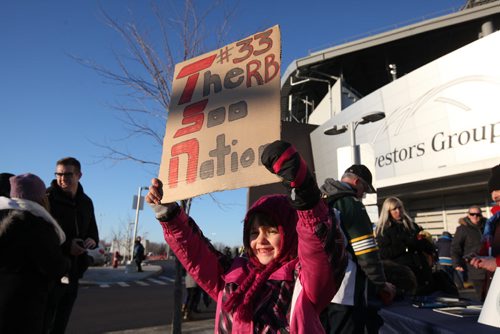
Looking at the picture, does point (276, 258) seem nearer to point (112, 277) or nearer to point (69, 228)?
point (69, 228)

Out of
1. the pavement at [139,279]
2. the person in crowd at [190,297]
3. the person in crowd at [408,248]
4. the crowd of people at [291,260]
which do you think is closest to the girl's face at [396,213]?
the person in crowd at [408,248]

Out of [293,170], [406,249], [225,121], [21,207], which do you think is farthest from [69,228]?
[406,249]

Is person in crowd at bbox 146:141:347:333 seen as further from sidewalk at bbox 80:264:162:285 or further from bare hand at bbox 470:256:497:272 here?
sidewalk at bbox 80:264:162:285

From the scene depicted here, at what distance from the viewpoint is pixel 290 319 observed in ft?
4.25

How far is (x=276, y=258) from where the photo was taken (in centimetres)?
149

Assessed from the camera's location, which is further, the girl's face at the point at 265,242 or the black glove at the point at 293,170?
the girl's face at the point at 265,242

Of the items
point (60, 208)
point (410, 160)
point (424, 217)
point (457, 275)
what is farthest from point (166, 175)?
point (424, 217)

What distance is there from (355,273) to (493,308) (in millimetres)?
900

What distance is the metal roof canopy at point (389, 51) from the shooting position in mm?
19047

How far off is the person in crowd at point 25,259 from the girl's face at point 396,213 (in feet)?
10.2

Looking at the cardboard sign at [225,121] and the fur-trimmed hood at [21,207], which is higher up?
the cardboard sign at [225,121]

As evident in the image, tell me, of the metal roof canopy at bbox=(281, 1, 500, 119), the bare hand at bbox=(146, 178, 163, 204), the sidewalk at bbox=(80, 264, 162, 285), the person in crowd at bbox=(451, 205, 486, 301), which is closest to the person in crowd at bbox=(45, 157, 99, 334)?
the bare hand at bbox=(146, 178, 163, 204)

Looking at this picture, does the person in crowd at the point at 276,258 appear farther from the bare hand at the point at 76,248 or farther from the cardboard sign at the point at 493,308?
the bare hand at the point at 76,248

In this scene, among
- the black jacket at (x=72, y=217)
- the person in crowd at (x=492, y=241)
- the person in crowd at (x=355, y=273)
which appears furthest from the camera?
the black jacket at (x=72, y=217)
